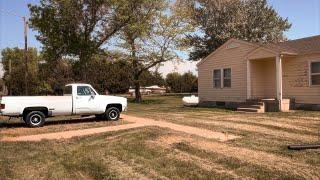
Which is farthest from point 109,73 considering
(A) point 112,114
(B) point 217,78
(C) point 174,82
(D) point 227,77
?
(A) point 112,114

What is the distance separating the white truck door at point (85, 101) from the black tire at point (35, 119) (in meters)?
1.46

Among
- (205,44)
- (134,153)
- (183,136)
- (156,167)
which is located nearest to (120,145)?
(134,153)

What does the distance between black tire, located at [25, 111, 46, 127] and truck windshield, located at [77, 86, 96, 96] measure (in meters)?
1.79

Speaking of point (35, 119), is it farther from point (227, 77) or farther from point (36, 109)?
point (227, 77)

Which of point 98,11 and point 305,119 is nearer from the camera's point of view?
point 305,119

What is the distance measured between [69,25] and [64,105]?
12.0 m

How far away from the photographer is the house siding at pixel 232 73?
79.2 ft

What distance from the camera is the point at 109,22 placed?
30.3 metres

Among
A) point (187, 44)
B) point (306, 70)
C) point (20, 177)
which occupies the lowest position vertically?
point (20, 177)

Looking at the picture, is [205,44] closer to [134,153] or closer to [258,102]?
[258,102]

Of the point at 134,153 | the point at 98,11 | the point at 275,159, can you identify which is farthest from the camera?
the point at 98,11

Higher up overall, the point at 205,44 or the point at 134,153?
the point at 205,44

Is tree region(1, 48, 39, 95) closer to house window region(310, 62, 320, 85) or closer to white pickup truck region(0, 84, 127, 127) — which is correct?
white pickup truck region(0, 84, 127, 127)

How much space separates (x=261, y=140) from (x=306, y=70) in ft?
37.1
